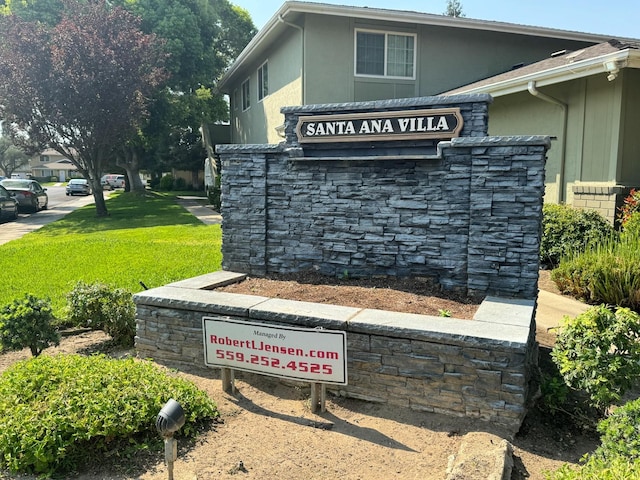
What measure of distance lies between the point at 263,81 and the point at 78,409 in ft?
50.8

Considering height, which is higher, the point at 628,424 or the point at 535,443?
the point at 628,424

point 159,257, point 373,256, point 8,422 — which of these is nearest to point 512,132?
point 373,256

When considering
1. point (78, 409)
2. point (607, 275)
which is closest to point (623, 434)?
point (78, 409)

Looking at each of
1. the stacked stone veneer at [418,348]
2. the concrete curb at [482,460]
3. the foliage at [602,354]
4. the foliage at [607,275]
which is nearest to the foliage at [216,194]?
the foliage at [607,275]

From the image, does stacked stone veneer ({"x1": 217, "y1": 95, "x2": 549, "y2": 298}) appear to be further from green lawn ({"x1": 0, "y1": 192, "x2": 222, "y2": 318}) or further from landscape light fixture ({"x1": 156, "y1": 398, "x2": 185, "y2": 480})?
landscape light fixture ({"x1": 156, "y1": 398, "x2": 185, "y2": 480})

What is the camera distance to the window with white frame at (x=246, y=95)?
67.3 feet

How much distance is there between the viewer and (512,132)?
445 inches

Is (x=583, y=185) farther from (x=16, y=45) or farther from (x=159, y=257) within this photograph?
(x=16, y=45)

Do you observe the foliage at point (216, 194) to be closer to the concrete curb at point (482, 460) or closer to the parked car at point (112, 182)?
the concrete curb at point (482, 460)

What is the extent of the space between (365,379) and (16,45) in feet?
66.2

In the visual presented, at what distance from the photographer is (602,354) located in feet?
12.0

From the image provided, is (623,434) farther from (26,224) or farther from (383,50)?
(26,224)

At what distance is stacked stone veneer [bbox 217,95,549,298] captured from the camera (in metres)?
5.11

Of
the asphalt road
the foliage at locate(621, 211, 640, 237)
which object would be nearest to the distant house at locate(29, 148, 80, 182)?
the asphalt road
